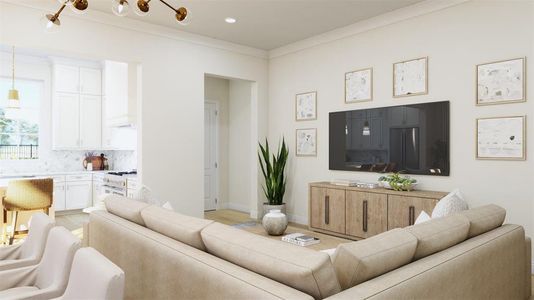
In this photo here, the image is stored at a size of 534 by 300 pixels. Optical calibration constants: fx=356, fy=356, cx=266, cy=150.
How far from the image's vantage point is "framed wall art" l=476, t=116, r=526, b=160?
339 cm

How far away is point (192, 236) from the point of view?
1.84m

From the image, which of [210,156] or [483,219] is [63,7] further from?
[210,156]

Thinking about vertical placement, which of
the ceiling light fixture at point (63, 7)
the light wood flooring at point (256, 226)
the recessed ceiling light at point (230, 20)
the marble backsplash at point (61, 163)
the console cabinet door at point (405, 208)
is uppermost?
the recessed ceiling light at point (230, 20)

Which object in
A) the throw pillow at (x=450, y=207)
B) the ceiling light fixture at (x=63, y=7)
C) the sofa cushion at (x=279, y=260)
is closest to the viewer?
the sofa cushion at (x=279, y=260)

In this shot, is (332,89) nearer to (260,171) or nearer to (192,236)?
(260,171)

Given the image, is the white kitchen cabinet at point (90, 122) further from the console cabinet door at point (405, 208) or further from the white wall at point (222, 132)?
the console cabinet door at point (405, 208)

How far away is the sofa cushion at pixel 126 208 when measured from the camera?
2.42 metres

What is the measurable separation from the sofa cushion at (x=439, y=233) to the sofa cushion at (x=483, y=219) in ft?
0.34

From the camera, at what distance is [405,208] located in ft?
12.7

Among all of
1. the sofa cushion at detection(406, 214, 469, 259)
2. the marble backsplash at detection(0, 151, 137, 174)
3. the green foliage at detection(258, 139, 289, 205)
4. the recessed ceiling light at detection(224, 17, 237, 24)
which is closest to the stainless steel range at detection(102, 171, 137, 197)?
the marble backsplash at detection(0, 151, 137, 174)

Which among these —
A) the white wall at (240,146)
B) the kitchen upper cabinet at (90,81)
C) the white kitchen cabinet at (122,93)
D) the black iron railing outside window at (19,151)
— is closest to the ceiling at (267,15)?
the white kitchen cabinet at (122,93)

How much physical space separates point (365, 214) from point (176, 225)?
2869 millimetres

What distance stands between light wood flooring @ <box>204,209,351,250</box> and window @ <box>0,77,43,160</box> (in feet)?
11.7

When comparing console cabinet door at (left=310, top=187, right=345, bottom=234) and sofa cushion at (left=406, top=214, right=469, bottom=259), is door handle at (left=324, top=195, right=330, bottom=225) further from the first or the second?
sofa cushion at (left=406, top=214, right=469, bottom=259)
